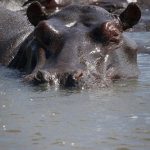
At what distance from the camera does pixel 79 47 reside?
22.8 feet

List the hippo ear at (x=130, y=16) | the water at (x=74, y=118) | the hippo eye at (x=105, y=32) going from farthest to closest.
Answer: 1. the hippo ear at (x=130, y=16)
2. the hippo eye at (x=105, y=32)
3. the water at (x=74, y=118)

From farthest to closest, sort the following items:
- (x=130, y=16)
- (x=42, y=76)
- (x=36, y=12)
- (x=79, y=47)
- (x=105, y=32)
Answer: (x=36, y=12) < (x=130, y=16) < (x=105, y=32) < (x=79, y=47) < (x=42, y=76)

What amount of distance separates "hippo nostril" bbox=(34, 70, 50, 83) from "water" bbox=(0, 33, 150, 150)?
84mm

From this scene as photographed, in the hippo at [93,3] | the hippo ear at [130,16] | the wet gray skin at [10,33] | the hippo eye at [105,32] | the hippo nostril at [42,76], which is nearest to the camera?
the hippo nostril at [42,76]

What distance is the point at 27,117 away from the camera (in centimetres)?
499

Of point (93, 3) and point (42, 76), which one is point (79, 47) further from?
point (93, 3)

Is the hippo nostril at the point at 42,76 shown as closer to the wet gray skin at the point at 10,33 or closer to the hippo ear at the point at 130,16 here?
the hippo ear at the point at 130,16

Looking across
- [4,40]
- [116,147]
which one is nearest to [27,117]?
[116,147]

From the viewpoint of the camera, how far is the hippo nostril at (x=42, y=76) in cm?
633

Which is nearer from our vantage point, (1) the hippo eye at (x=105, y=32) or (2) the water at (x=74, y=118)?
(2) the water at (x=74, y=118)

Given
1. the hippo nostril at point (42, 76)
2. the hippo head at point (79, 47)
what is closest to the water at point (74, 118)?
the hippo nostril at point (42, 76)

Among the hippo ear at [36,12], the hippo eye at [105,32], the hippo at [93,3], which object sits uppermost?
the hippo ear at [36,12]

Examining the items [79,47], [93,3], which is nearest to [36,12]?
[79,47]

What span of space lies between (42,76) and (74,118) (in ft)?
4.85
